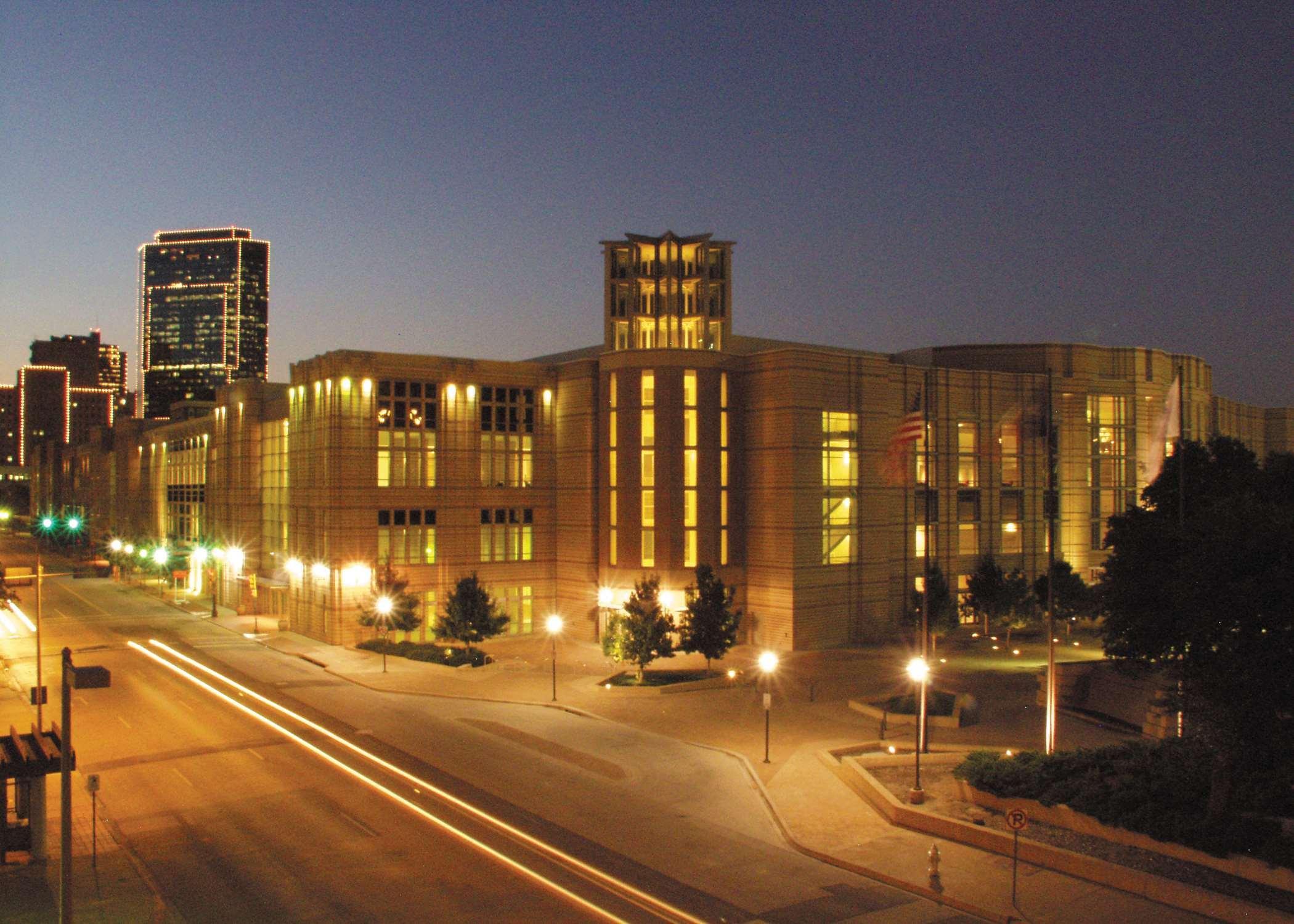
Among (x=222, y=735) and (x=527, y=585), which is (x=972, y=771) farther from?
(x=527, y=585)

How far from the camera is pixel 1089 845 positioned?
819 inches

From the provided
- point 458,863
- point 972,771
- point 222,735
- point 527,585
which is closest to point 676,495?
point 527,585

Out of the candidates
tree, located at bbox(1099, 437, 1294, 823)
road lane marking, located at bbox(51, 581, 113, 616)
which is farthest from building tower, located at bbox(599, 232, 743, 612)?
road lane marking, located at bbox(51, 581, 113, 616)

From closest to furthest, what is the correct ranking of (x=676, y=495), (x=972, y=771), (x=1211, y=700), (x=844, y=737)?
(x=1211, y=700) < (x=972, y=771) < (x=844, y=737) < (x=676, y=495)

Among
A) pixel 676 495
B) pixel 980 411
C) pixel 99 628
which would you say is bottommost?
pixel 99 628

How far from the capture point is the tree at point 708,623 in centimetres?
4419

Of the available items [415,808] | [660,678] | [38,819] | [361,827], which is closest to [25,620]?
[660,678]

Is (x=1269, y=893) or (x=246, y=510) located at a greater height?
(x=246, y=510)

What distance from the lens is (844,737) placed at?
32281 mm

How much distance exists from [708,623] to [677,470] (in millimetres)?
10214

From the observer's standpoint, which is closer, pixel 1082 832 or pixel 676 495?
pixel 1082 832

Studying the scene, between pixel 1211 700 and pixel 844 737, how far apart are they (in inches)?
544

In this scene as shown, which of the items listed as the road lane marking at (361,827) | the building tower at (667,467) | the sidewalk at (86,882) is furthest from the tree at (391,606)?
the road lane marking at (361,827)

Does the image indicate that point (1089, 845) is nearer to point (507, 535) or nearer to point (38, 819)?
point (38, 819)
